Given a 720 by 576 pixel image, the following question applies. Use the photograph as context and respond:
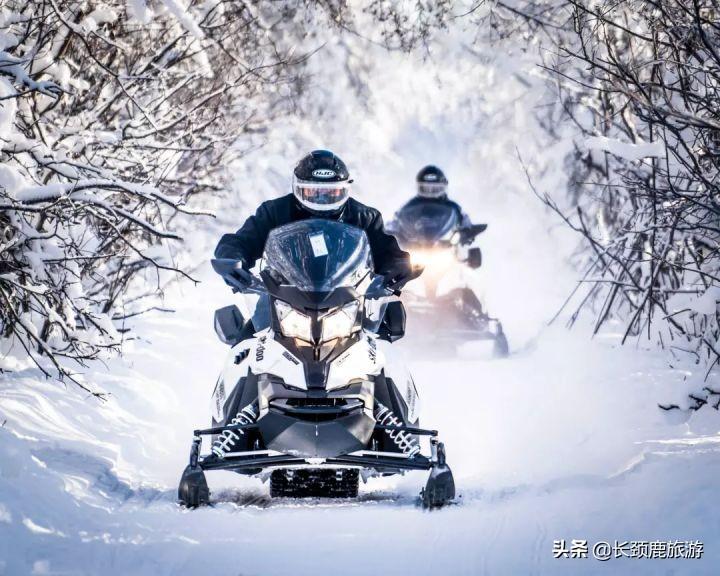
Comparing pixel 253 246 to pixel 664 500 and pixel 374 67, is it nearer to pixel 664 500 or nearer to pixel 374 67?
pixel 664 500

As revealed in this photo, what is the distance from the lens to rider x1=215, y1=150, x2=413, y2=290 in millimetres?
6750

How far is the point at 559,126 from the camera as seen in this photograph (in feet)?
77.5

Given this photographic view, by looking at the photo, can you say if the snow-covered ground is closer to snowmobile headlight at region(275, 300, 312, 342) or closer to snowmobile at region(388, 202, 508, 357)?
snowmobile at region(388, 202, 508, 357)

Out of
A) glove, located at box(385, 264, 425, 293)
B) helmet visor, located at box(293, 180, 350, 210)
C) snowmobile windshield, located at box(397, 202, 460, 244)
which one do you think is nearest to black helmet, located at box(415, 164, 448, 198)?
snowmobile windshield, located at box(397, 202, 460, 244)

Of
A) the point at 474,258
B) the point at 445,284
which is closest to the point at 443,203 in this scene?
the point at 474,258

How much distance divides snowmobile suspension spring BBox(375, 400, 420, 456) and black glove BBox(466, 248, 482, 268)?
6975 millimetres

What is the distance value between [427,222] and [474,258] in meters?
0.75

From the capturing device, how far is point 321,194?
22.4 ft

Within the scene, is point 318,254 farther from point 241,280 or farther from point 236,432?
point 236,432

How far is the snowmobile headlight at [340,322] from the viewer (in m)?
5.78

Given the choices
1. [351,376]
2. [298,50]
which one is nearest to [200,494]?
[351,376]

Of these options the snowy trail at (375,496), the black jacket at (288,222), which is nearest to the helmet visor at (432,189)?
the snowy trail at (375,496)

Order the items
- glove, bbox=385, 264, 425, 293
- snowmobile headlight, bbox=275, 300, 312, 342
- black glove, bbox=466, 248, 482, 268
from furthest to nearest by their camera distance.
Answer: black glove, bbox=466, 248, 482, 268 → glove, bbox=385, 264, 425, 293 → snowmobile headlight, bbox=275, 300, 312, 342

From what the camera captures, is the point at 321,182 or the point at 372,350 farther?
the point at 321,182
